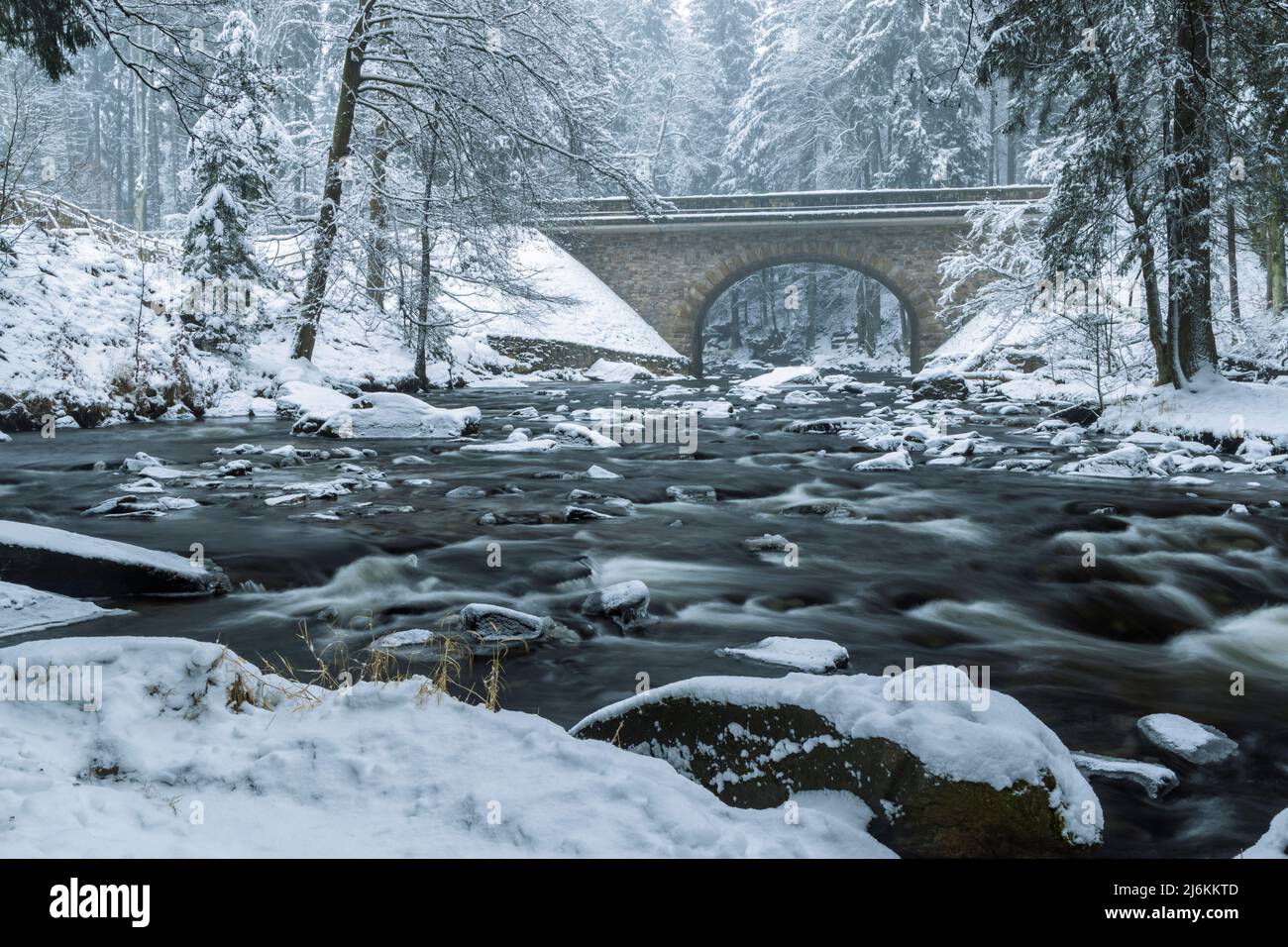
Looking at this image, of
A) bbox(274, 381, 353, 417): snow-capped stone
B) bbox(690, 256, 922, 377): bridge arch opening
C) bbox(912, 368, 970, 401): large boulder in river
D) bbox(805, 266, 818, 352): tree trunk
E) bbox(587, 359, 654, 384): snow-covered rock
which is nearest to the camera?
bbox(274, 381, 353, 417): snow-capped stone

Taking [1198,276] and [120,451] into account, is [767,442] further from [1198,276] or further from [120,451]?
[120,451]

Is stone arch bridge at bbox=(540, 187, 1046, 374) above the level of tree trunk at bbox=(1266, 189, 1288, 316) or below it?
above

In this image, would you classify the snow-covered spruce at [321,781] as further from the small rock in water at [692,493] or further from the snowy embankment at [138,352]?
the snowy embankment at [138,352]

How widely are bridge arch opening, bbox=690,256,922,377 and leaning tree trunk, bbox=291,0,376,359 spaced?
81.8 ft

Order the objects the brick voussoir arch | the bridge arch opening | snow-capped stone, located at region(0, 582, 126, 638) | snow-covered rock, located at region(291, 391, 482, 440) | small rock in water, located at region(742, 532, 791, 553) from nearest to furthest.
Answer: snow-capped stone, located at region(0, 582, 126, 638)
small rock in water, located at region(742, 532, 791, 553)
snow-covered rock, located at region(291, 391, 482, 440)
the brick voussoir arch
the bridge arch opening

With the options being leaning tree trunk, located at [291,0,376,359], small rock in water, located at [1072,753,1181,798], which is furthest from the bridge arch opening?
small rock in water, located at [1072,753,1181,798]

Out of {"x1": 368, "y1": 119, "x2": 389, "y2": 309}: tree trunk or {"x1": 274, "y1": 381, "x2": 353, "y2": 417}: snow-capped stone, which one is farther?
{"x1": 368, "y1": 119, "x2": 389, "y2": 309}: tree trunk

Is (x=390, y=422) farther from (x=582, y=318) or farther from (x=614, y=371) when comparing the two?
(x=582, y=318)

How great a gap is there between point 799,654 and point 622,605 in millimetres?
1045

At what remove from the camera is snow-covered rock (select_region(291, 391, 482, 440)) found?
1300 cm

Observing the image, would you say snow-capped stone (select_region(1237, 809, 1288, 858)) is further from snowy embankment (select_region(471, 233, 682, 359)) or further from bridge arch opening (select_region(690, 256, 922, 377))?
bridge arch opening (select_region(690, 256, 922, 377))

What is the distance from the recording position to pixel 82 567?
193 inches

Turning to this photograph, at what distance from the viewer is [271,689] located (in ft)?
10.3

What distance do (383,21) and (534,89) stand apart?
3385mm
